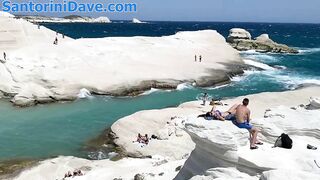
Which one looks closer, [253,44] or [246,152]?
[246,152]

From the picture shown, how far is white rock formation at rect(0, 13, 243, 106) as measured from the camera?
43938 mm

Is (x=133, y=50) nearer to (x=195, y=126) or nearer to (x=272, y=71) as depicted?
(x=272, y=71)

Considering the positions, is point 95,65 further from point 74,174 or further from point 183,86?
point 74,174

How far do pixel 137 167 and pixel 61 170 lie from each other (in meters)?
4.66

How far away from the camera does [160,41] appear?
2576 inches

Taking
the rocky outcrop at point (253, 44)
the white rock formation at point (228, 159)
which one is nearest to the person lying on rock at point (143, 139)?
the white rock formation at point (228, 159)

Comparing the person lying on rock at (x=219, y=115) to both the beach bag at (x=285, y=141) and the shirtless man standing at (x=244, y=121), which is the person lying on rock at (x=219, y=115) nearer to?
the shirtless man standing at (x=244, y=121)

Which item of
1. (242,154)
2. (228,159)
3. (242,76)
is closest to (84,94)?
(242,76)

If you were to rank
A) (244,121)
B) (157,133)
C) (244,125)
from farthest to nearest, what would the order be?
1. (157,133)
2. (244,121)
3. (244,125)

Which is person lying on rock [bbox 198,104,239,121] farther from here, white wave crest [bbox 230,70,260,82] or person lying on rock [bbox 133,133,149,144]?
white wave crest [bbox 230,70,260,82]

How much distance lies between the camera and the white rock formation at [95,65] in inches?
1730

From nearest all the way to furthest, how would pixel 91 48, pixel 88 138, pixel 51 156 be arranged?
1. pixel 51 156
2. pixel 88 138
3. pixel 91 48

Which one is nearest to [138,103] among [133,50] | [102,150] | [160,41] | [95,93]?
[95,93]

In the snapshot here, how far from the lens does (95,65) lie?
50219 mm
